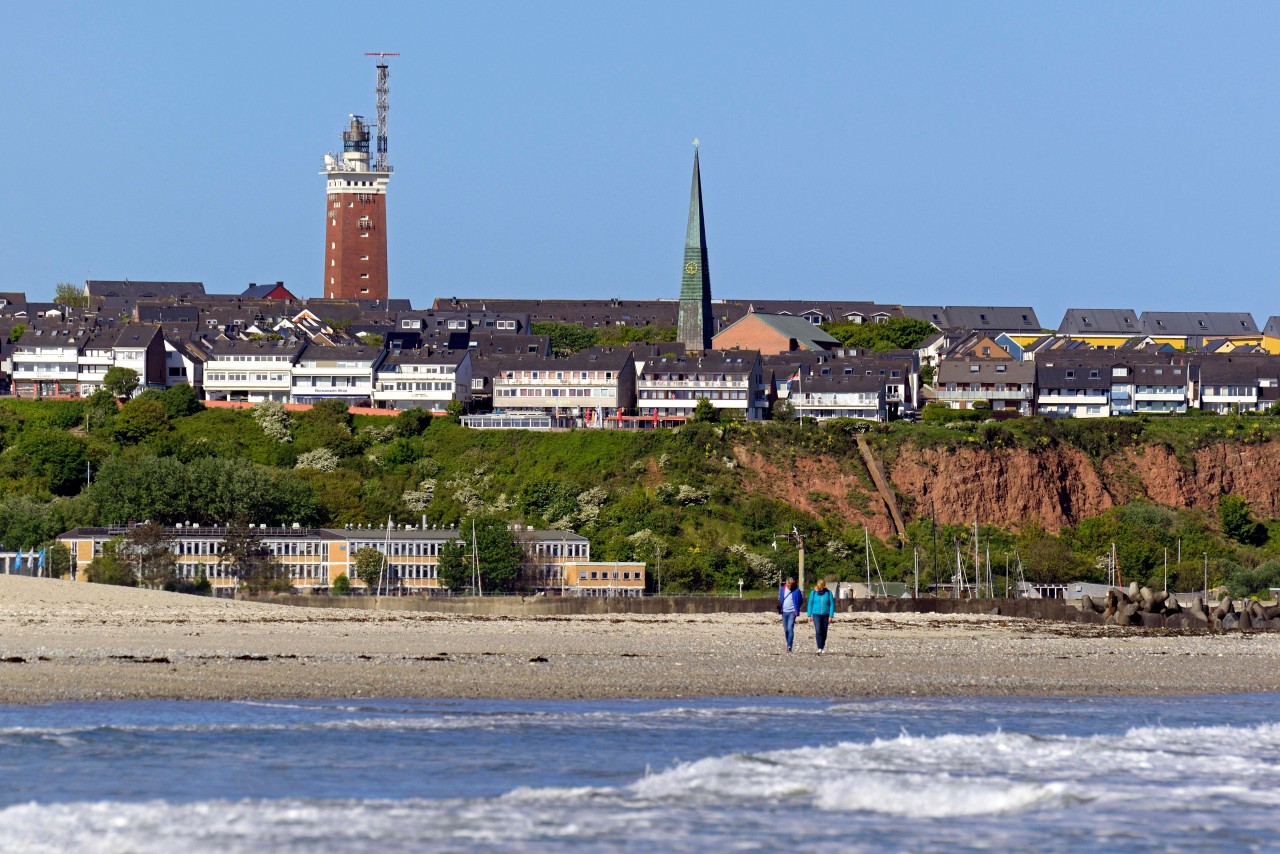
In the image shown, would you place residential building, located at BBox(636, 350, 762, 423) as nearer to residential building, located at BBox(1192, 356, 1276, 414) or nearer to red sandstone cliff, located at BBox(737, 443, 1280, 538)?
red sandstone cliff, located at BBox(737, 443, 1280, 538)

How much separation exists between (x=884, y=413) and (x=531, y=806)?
2632 inches

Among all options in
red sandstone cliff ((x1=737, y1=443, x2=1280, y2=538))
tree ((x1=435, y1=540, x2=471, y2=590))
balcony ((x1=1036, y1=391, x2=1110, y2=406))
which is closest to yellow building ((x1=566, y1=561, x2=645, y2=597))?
tree ((x1=435, y1=540, x2=471, y2=590))

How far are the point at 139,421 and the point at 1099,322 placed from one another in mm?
66048

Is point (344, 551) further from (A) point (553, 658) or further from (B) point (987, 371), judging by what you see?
(B) point (987, 371)

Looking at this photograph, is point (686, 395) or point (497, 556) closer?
point (497, 556)

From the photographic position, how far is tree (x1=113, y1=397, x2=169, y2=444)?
2874 inches

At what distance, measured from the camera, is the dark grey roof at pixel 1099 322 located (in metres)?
118

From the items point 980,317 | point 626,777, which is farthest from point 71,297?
point 626,777

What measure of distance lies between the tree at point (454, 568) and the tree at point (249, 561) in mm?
4542

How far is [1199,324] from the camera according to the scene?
120 metres

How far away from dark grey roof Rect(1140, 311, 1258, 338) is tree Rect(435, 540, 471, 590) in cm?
7172

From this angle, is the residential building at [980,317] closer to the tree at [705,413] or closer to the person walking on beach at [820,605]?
the tree at [705,413]

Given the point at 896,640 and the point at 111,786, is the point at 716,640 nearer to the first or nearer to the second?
the point at 896,640

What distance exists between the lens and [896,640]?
31.3m
